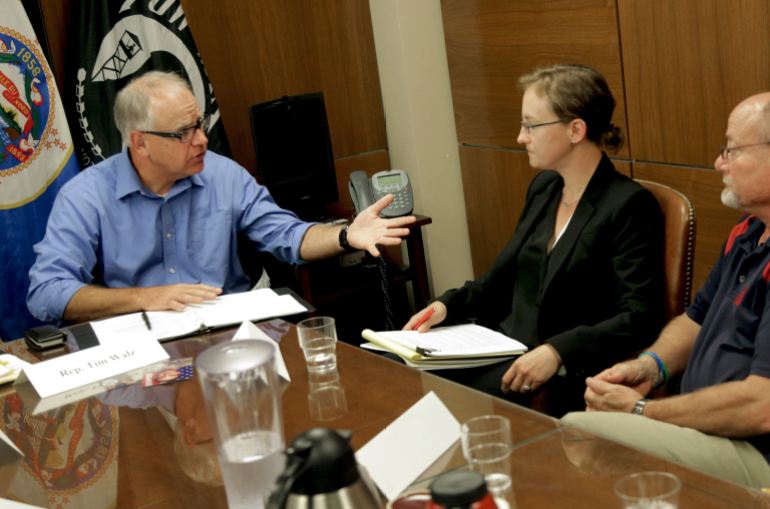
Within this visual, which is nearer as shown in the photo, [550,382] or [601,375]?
[601,375]

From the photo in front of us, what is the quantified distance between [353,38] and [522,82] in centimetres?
219

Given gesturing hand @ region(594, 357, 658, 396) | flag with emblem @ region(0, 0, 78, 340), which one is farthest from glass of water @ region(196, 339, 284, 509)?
flag with emblem @ region(0, 0, 78, 340)

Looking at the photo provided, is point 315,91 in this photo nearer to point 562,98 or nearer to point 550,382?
point 562,98

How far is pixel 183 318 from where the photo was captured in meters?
2.55

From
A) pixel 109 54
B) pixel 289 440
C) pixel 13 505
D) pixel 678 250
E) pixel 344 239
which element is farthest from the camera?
pixel 109 54

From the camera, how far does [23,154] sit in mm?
3906

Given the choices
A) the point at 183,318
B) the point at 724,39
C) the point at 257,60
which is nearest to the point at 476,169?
the point at 257,60

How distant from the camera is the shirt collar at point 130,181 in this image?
3141 millimetres

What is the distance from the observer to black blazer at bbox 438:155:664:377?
8.00 feet

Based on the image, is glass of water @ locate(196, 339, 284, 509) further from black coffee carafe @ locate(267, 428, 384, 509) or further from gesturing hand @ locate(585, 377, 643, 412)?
gesturing hand @ locate(585, 377, 643, 412)

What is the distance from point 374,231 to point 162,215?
2.53ft

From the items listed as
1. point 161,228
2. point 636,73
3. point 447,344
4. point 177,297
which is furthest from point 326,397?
point 636,73

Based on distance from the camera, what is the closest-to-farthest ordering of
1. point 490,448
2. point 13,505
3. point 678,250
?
point 490,448 → point 13,505 → point 678,250

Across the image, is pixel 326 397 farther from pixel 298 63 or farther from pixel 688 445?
pixel 298 63
